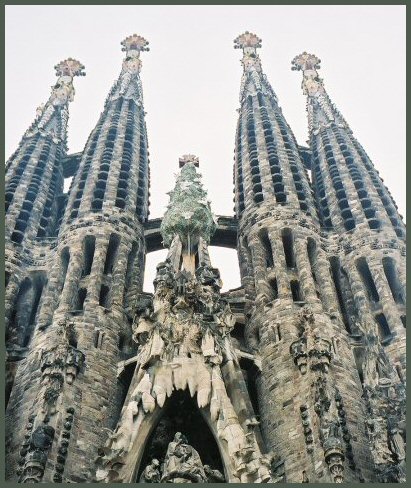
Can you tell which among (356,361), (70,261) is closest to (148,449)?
(356,361)

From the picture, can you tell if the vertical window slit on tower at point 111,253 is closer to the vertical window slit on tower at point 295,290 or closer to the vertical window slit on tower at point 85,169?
the vertical window slit on tower at point 85,169

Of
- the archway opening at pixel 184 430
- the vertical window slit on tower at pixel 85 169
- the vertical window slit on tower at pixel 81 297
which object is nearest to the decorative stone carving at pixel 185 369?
the archway opening at pixel 184 430

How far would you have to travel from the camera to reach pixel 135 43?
53906 millimetres

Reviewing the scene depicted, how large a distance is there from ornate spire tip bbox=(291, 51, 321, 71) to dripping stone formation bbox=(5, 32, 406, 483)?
9.18 metres

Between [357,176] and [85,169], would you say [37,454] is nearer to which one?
[85,169]

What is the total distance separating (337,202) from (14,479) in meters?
18.7

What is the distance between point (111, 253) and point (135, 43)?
2585 centimetres

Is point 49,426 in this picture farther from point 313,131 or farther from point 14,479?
point 313,131

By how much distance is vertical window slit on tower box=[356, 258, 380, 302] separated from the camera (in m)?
29.0

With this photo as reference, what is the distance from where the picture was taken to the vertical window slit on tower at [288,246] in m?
31.6

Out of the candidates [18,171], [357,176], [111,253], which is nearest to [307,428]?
[111,253]

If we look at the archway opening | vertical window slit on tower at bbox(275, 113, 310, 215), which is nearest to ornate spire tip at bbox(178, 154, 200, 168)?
vertical window slit on tower at bbox(275, 113, 310, 215)

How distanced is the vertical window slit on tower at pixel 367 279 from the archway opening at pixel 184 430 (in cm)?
956

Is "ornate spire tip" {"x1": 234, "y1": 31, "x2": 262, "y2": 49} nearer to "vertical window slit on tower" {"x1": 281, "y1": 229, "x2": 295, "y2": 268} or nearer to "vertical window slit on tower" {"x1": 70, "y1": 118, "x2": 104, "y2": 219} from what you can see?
"vertical window slit on tower" {"x1": 70, "y1": 118, "x2": 104, "y2": 219}
